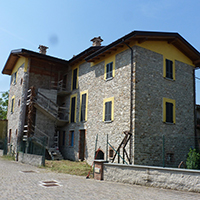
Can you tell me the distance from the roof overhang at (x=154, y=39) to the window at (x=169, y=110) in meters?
3.83

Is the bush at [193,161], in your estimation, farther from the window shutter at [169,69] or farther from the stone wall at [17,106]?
the stone wall at [17,106]

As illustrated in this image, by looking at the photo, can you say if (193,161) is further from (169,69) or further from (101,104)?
(101,104)

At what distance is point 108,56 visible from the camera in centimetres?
1565

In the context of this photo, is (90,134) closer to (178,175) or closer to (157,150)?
(157,150)

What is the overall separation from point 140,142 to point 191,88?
6.11 m

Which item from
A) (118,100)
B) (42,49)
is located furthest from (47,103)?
(118,100)

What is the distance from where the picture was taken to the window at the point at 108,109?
47.4 feet

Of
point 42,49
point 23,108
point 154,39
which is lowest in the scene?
point 23,108

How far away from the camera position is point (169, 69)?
1503cm

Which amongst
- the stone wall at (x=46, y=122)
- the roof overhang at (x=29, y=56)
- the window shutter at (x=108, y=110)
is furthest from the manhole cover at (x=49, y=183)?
the roof overhang at (x=29, y=56)

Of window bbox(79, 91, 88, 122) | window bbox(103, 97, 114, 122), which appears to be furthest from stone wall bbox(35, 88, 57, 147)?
window bbox(103, 97, 114, 122)

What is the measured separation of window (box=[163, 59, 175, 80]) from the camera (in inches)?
584

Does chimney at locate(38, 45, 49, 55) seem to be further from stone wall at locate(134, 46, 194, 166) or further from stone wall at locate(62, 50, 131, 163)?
stone wall at locate(134, 46, 194, 166)

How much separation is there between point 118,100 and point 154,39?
14.4 feet
